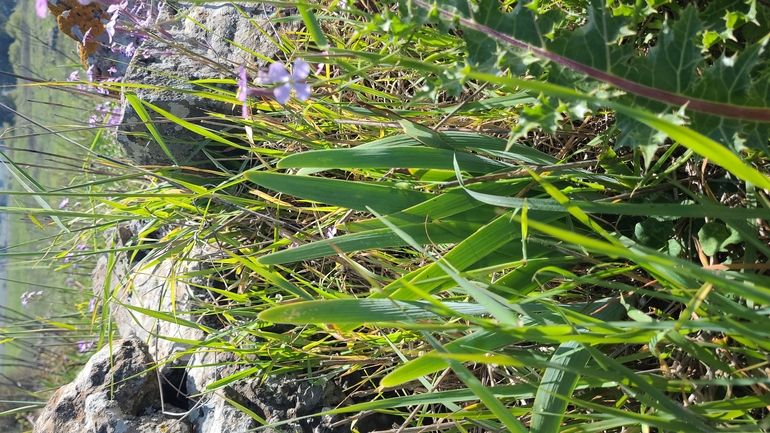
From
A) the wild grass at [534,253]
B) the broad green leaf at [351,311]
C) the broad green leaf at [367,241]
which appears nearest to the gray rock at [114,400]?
the wild grass at [534,253]

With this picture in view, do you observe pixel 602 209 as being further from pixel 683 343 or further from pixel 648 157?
pixel 683 343

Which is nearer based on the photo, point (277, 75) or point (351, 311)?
point (277, 75)

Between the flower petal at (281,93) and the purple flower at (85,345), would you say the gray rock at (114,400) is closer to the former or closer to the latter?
the purple flower at (85,345)

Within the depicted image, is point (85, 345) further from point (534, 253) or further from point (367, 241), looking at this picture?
point (534, 253)

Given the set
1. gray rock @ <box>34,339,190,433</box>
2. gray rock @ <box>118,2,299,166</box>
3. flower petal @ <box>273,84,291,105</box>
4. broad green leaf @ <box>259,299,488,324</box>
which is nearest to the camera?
flower petal @ <box>273,84,291,105</box>

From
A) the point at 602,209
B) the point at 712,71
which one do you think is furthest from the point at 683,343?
the point at 712,71

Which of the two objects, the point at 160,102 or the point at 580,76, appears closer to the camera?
the point at 580,76

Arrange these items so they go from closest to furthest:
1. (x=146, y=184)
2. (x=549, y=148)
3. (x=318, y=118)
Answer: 1. (x=549, y=148)
2. (x=318, y=118)
3. (x=146, y=184)

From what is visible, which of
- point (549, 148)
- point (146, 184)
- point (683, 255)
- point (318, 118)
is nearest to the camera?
point (683, 255)

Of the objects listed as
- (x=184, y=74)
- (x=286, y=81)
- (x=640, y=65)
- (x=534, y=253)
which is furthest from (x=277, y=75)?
(x=184, y=74)

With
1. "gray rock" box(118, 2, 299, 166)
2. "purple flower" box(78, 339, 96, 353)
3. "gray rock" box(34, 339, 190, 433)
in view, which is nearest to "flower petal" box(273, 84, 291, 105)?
"gray rock" box(118, 2, 299, 166)

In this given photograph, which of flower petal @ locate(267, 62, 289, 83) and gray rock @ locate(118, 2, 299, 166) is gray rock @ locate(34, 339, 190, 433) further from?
flower petal @ locate(267, 62, 289, 83)
